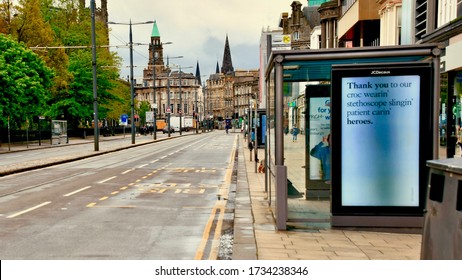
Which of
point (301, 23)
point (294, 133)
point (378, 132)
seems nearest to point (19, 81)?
point (294, 133)

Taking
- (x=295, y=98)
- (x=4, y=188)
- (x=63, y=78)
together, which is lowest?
(x=4, y=188)

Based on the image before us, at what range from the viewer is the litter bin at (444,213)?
12.3ft

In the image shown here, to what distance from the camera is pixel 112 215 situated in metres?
10.1

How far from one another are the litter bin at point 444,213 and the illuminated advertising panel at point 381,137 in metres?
3.67

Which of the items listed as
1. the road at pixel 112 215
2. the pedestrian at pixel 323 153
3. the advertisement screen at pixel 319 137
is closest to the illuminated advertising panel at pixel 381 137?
the road at pixel 112 215

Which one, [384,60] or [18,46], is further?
[18,46]

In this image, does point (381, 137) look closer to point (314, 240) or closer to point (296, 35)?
point (314, 240)

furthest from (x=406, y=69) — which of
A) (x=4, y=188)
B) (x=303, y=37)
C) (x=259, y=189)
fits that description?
(x=303, y=37)

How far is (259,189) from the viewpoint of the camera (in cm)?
1382

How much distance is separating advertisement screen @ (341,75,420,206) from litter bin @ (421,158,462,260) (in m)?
3.68

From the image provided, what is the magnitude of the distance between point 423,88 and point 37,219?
7.00 m

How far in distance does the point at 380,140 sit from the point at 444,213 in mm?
4050

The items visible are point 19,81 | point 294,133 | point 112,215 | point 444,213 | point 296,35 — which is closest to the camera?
point 444,213

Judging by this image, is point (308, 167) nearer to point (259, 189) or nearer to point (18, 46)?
point (259, 189)
